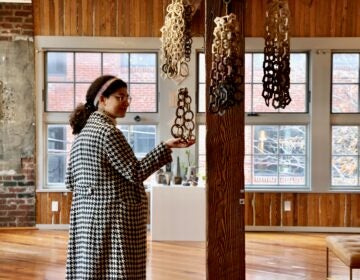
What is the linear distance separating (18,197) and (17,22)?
83.6 inches

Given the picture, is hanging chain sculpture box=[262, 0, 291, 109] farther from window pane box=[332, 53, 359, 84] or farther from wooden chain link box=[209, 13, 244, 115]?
window pane box=[332, 53, 359, 84]

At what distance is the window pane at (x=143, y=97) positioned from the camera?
284 inches

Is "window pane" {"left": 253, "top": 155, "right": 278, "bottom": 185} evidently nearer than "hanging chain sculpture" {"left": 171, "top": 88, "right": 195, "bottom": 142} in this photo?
No

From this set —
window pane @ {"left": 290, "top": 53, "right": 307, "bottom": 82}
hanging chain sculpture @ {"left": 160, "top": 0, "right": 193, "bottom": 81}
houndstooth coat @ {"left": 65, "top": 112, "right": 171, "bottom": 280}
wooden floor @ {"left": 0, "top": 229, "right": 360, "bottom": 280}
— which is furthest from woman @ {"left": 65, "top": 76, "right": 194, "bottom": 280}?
window pane @ {"left": 290, "top": 53, "right": 307, "bottom": 82}

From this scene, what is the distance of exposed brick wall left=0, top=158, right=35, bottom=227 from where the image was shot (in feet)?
23.2

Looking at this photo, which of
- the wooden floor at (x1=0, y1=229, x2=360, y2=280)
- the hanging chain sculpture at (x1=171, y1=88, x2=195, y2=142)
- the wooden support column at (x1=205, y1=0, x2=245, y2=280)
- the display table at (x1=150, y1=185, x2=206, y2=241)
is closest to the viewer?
the hanging chain sculpture at (x1=171, y1=88, x2=195, y2=142)

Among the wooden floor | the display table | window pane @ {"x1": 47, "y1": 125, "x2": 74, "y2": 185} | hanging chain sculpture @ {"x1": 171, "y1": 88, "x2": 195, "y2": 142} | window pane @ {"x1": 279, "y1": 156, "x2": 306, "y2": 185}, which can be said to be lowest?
the wooden floor

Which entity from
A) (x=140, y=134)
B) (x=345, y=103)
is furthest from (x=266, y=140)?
(x=140, y=134)

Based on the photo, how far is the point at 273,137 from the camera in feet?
23.7

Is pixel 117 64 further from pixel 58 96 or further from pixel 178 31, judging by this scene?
pixel 178 31

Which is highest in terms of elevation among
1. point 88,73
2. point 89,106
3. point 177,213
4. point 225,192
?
point 88,73

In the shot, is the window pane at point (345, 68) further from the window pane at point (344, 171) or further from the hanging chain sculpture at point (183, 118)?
the hanging chain sculpture at point (183, 118)

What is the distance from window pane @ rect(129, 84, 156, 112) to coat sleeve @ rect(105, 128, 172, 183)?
4.51 meters

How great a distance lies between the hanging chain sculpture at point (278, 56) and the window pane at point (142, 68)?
451 centimetres
